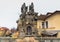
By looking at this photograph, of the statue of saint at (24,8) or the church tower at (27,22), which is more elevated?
the statue of saint at (24,8)

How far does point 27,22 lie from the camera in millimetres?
19078

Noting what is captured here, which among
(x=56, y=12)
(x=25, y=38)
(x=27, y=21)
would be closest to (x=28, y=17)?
(x=27, y=21)

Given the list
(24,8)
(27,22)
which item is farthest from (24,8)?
(27,22)

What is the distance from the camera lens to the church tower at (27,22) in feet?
62.8

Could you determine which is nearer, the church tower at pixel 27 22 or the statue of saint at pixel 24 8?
the church tower at pixel 27 22

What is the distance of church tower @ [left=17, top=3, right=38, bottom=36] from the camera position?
62.8ft

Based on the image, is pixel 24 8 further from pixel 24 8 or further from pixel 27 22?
pixel 27 22

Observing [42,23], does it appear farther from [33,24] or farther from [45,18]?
[33,24]

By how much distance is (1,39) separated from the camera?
19.4 meters

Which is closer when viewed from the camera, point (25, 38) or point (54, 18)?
point (25, 38)

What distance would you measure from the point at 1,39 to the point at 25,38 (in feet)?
6.42

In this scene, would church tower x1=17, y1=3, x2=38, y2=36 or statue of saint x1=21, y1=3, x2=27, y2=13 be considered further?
statue of saint x1=21, y1=3, x2=27, y2=13

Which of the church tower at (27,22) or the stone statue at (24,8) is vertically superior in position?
the stone statue at (24,8)

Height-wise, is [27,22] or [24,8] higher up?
[24,8]
